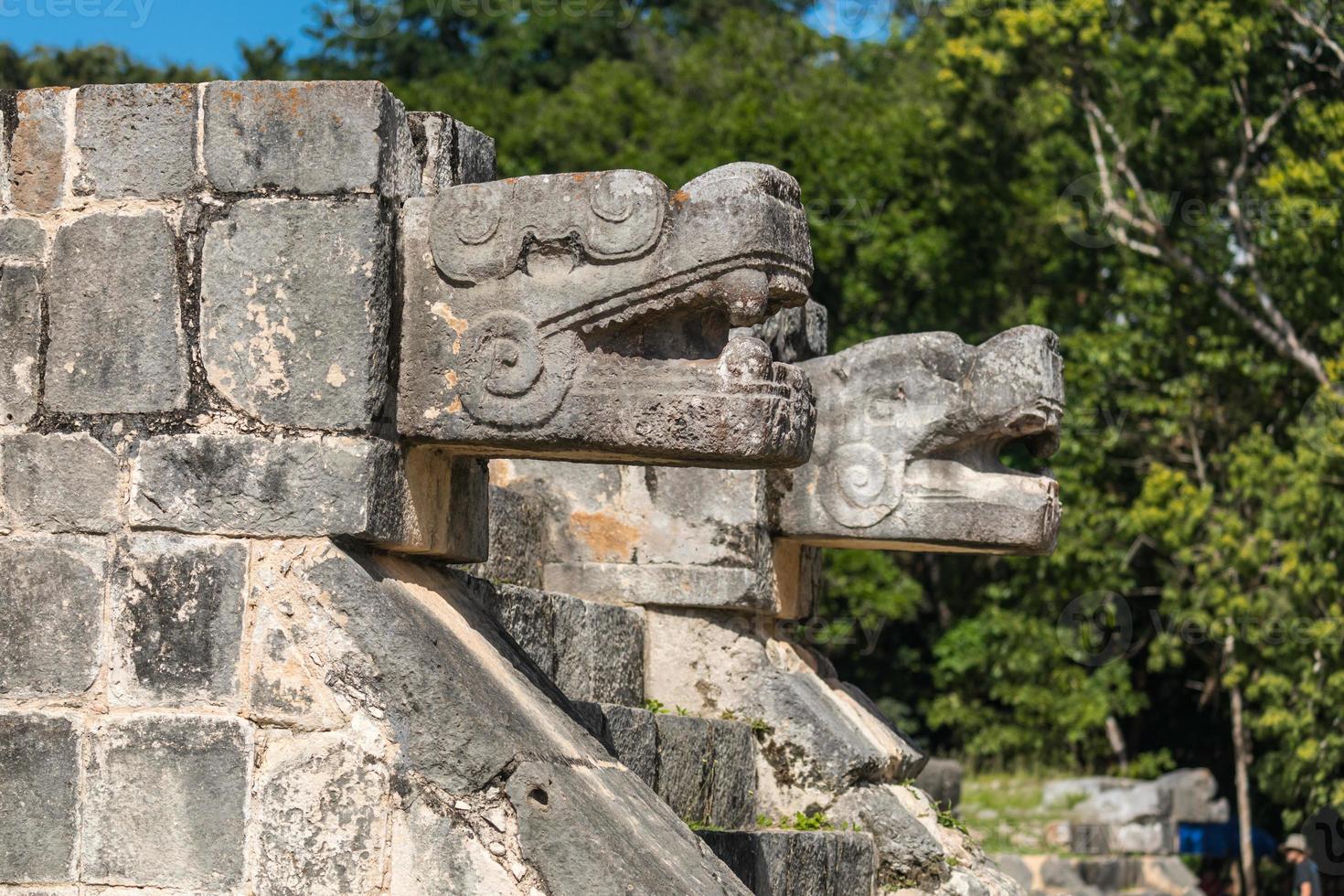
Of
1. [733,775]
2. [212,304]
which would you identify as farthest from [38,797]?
[733,775]

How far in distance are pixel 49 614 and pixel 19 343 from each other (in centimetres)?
57

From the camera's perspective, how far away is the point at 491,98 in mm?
22484

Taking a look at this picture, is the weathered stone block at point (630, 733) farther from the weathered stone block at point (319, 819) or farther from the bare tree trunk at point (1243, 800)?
the bare tree trunk at point (1243, 800)

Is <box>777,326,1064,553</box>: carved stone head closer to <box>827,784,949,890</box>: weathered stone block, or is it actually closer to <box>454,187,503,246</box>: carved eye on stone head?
<box>827,784,949,890</box>: weathered stone block

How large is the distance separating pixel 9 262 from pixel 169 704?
1005 millimetres

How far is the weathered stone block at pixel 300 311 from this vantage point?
3.72m

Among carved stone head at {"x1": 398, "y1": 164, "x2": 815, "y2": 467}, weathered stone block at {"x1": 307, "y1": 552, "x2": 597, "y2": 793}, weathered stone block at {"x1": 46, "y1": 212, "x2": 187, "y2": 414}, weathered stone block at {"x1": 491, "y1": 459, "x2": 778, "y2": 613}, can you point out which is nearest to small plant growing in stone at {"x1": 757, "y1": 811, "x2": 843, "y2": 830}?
weathered stone block at {"x1": 491, "y1": 459, "x2": 778, "y2": 613}

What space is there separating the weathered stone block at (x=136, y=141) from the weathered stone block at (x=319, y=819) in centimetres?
119

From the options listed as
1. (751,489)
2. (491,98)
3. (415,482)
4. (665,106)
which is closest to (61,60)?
(491,98)

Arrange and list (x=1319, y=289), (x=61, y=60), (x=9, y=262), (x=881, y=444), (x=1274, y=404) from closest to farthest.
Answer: (x=9, y=262), (x=881, y=444), (x=1319, y=289), (x=1274, y=404), (x=61, y=60)

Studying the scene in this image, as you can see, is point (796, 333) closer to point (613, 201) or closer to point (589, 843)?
point (613, 201)

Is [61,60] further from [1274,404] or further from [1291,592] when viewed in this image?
[1291,592]

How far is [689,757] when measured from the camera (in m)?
5.61

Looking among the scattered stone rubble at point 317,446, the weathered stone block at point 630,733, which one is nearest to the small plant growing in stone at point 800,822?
the weathered stone block at point 630,733
